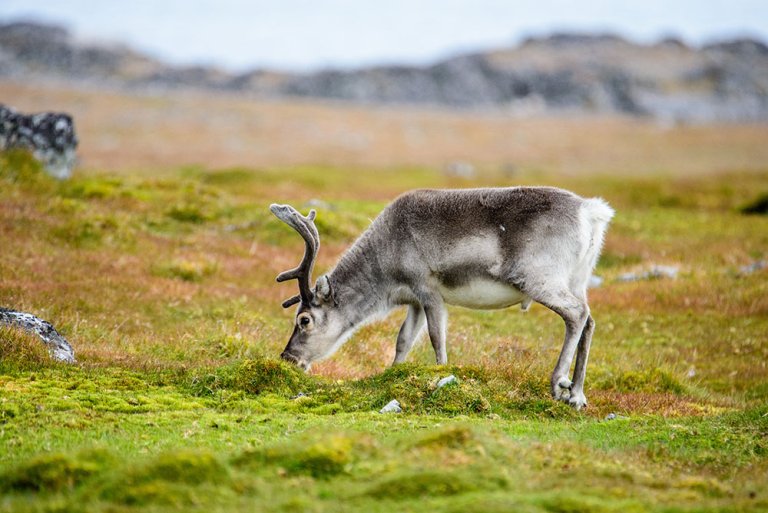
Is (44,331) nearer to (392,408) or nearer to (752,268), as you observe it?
(392,408)

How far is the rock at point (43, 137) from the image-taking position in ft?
86.9

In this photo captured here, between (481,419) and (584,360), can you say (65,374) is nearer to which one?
(481,419)

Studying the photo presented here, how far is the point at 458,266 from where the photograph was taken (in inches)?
496

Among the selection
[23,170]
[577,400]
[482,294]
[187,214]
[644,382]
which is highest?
[23,170]

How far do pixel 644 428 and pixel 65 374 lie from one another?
8209mm

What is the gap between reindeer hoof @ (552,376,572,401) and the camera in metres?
12.0

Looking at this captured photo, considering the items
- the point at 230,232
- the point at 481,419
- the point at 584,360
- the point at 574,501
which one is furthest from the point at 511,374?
the point at 230,232

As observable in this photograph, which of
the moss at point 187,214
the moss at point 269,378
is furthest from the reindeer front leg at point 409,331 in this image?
the moss at point 187,214

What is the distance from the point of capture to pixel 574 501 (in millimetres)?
6637

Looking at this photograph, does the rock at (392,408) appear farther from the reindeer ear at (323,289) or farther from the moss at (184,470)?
the moss at (184,470)

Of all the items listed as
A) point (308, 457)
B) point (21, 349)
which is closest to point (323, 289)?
point (21, 349)

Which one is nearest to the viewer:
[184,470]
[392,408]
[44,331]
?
[184,470]

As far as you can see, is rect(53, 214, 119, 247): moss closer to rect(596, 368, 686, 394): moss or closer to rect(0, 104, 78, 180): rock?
rect(0, 104, 78, 180): rock

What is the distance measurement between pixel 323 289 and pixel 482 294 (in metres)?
2.66
